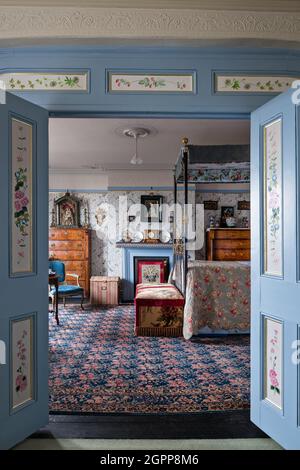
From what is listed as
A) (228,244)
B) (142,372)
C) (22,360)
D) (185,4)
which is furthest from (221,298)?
(185,4)

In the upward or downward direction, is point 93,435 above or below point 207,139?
below

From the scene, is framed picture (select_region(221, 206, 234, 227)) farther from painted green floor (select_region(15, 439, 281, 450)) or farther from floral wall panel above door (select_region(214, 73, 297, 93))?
painted green floor (select_region(15, 439, 281, 450))

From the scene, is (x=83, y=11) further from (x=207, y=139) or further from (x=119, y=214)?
(x=119, y=214)

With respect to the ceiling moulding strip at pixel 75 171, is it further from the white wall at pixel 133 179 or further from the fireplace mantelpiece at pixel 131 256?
the fireplace mantelpiece at pixel 131 256

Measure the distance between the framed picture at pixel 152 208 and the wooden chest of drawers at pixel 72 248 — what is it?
1456 mm

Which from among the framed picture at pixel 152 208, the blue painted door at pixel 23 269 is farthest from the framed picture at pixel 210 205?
the blue painted door at pixel 23 269

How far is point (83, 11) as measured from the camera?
257cm

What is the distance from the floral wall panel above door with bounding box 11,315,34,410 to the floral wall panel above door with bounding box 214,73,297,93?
2.29 metres

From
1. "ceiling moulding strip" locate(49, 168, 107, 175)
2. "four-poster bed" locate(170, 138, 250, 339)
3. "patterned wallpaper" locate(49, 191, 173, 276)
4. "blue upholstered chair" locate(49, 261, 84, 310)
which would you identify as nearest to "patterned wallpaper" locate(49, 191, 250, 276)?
"patterned wallpaper" locate(49, 191, 173, 276)

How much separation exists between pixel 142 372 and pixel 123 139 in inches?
150

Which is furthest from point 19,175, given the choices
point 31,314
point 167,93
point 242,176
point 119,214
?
point 119,214

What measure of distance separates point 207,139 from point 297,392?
4.51 metres

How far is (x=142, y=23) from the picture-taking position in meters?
2.55

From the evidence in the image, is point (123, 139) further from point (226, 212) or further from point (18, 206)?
point (18, 206)
